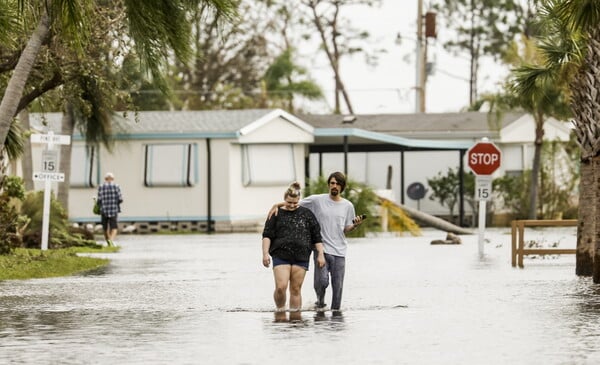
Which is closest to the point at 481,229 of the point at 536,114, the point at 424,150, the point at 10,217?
the point at 10,217

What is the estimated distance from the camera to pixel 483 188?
34.7m

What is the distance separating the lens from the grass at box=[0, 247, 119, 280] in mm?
25578

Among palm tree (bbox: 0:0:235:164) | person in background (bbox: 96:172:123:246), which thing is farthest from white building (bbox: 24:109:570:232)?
palm tree (bbox: 0:0:235:164)

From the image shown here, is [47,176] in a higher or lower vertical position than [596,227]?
higher

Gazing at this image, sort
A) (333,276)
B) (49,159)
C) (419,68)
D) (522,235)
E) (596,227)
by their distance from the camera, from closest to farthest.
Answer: (333,276) → (596,227) → (522,235) → (49,159) → (419,68)

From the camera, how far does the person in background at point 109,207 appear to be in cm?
3909

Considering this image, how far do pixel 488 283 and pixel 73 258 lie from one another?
913cm

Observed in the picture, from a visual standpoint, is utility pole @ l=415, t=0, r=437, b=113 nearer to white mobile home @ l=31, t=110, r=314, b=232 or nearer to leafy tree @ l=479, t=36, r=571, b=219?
leafy tree @ l=479, t=36, r=571, b=219

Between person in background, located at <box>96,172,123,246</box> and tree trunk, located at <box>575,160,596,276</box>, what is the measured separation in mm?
15762

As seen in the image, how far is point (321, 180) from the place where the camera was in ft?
148

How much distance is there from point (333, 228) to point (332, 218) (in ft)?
0.39

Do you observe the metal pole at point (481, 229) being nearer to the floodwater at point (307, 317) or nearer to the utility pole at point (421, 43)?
the floodwater at point (307, 317)

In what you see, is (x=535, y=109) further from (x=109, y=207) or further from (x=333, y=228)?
(x=333, y=228)

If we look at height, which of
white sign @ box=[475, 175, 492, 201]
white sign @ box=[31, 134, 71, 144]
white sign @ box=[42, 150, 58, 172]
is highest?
white sign @ box=[31, 134, 71, 144]
